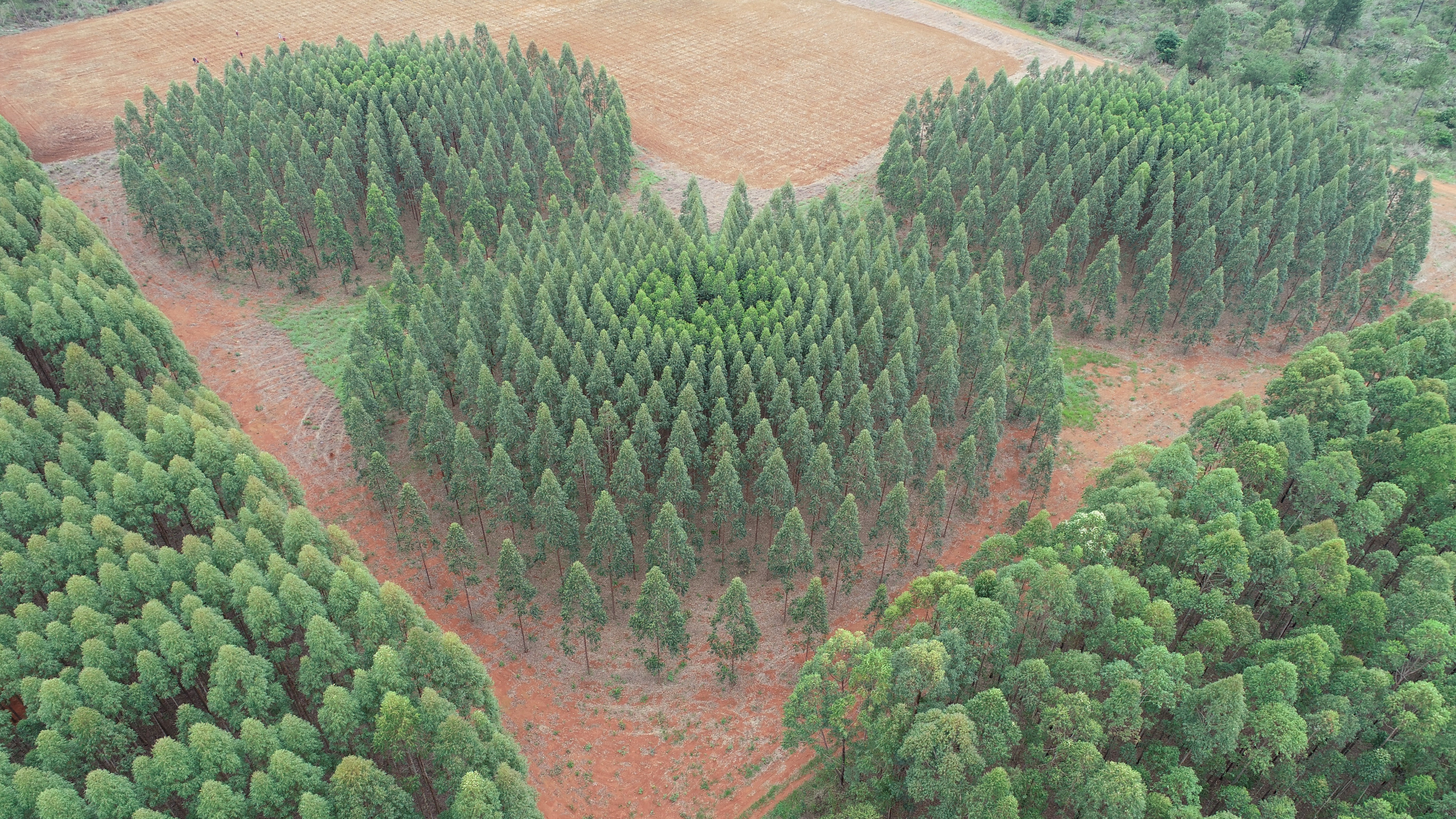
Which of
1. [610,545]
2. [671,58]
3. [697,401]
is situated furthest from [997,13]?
[610,545]

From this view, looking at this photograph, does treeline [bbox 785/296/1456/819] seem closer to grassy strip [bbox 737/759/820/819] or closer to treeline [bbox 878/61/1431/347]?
grassy strip [bbox 737/759/820/819]

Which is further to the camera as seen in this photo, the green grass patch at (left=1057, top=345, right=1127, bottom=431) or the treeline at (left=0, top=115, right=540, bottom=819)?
the green grass patch at (left=1057, top=345, right=1127, bottom=431)

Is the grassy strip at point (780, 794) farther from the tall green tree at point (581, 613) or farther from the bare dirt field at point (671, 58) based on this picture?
the bare dirt field at point (671, 58)

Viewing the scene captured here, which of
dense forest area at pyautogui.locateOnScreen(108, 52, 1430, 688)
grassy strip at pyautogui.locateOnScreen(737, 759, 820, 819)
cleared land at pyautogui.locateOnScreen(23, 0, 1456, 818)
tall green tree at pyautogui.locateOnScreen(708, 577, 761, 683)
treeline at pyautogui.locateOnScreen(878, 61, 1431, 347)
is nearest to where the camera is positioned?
grassy strip at pyautogui.locateOnScreen(737, 759, 820, 819)

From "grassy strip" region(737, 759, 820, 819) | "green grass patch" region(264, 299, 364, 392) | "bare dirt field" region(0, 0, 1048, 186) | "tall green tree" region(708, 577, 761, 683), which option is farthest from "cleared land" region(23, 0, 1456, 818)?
"tall green tree" region(708, 577, 761, 683)

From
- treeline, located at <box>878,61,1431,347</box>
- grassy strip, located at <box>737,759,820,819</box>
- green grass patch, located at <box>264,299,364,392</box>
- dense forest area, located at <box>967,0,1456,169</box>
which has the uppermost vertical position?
dense forest area, located at <box>967,0,1456,169</box>

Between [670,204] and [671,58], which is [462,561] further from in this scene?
[671,58]

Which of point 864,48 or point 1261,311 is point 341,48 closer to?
point 864,48
